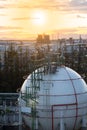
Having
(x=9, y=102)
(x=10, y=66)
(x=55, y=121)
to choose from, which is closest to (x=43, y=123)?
(x=55, y=121)

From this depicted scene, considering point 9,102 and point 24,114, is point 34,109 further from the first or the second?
point 9,102

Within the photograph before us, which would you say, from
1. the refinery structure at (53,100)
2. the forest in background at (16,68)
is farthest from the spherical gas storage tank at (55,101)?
the forest in background at (16,68)

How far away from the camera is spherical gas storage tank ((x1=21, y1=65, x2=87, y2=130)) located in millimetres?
13633

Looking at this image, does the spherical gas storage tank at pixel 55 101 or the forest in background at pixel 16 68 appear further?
the forest in background at pixel 16 68

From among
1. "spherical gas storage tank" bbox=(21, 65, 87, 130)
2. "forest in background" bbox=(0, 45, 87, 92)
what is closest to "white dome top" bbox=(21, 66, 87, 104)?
"spherical gas storage tank" bbox=(21, 65, 87, 130)

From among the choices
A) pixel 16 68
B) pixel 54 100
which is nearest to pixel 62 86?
pixel 54 100

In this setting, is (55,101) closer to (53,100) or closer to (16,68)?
(53,100)

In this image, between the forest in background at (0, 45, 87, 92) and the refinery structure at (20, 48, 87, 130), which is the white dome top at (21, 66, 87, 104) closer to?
the refinery structure at (20, 48, 87, 130)

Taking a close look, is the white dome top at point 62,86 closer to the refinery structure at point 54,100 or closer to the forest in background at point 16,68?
the refinery structure at point 54,100

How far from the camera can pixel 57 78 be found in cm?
1395

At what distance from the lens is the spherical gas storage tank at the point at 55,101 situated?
13633 mm

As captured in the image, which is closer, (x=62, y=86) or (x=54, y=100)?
(x=54, y=100)

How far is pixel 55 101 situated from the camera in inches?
535

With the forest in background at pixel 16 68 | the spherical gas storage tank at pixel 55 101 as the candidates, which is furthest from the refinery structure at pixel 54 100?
the forest in background at pixel 16 68
